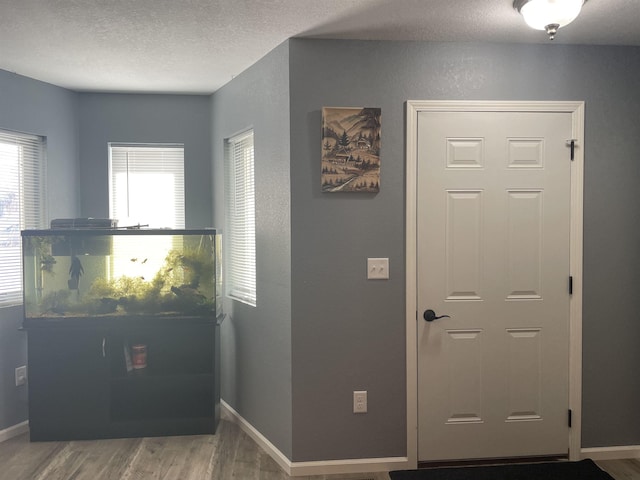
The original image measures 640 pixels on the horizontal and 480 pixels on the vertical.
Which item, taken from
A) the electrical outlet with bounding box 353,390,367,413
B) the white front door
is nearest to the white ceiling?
the white front door

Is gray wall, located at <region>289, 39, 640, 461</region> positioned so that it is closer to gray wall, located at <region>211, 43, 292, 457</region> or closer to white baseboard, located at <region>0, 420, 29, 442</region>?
gray wall, located at <region>211, 43, 292, 457</region>

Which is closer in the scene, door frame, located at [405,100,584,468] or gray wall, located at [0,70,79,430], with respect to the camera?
door frame, located at [405,100,584,468]

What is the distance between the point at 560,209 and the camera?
2979 mm

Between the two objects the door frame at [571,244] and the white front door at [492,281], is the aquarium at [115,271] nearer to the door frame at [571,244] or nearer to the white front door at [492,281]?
the door frame at [571,244]

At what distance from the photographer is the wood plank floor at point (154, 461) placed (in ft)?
9.66

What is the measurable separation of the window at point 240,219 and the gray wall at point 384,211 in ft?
2.39

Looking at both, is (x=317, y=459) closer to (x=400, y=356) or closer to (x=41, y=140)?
(x=400, y=356)

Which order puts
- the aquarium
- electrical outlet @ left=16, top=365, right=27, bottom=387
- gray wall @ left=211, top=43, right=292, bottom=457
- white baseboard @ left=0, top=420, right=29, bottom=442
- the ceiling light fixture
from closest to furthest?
the ceiling light fixture
gray wall @ left=211, top=43, right=292, bottom=457
the aquarium
white baseboard @ left=0, top=420, right=29, bottom=442
electrical outlet @ left=16, top=365, right=27, bottom=387

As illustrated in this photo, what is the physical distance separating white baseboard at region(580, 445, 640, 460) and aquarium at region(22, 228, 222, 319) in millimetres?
2536

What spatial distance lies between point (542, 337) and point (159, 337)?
2.53 meters

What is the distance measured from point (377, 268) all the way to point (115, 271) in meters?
1.72

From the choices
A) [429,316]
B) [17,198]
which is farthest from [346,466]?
[17,198]

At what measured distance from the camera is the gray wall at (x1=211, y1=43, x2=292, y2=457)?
3010 millimetres

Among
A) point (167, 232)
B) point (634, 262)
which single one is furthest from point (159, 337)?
point (634, 262)
